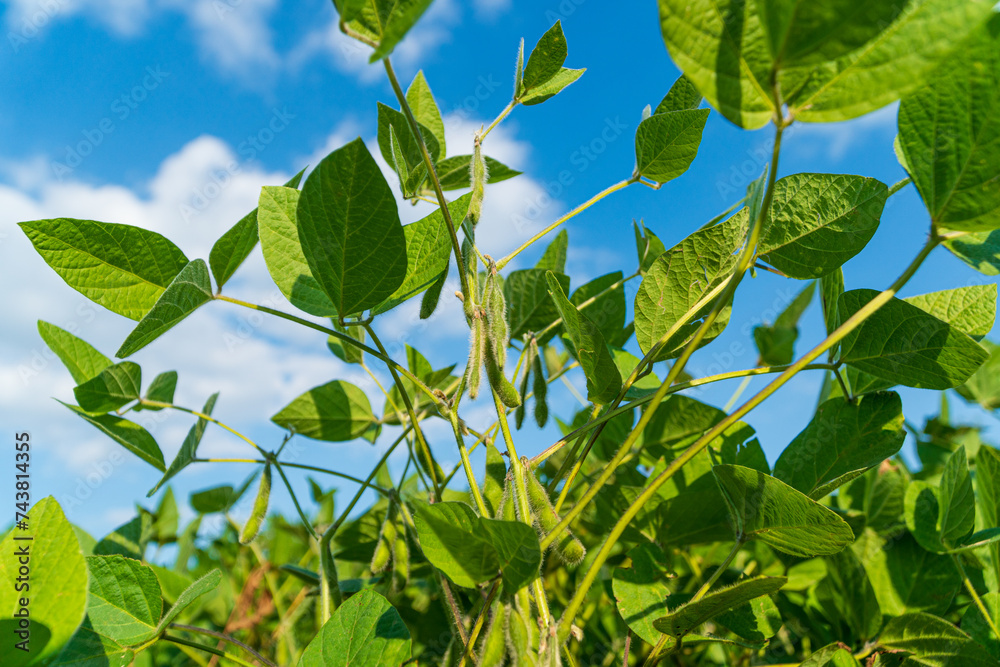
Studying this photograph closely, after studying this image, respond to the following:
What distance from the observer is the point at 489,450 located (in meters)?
0.96

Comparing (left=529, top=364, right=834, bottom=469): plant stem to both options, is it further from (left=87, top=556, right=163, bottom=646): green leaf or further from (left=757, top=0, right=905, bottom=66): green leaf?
(left=87, top=556, right=163, bottom=646): green leaf

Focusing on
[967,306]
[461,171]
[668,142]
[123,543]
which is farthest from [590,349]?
[123,543]

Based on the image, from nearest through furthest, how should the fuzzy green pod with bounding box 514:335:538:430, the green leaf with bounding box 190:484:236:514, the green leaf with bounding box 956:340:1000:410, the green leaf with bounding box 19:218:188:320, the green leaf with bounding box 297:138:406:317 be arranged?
the green leaf with bounding box 297:138:406:317, the green leaf with bounding box 19:218:188:320, the fuzzy green pod with bounding box 514:335:538:430, the green leaf with bounding box 190:484:236:514, the green leaf with bounding box 956:340:1000:410

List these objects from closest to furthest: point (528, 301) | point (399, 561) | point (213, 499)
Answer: point (399, 561)
point (528, 301)
point (213, 499)

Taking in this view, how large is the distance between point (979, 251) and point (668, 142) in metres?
0.51

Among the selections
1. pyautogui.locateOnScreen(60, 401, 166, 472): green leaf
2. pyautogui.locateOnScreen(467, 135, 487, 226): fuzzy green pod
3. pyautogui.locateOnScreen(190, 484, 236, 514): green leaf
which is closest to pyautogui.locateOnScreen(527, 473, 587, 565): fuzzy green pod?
pyautogui.locateOnScreen(467, 135, 487, 226): fuzzy green pod

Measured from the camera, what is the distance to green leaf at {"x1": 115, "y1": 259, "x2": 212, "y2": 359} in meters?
0.92

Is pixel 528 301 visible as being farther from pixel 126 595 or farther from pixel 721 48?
pixel 126 595

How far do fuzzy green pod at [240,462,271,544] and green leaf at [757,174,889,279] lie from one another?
105 cm

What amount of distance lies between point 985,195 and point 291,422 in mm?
1378

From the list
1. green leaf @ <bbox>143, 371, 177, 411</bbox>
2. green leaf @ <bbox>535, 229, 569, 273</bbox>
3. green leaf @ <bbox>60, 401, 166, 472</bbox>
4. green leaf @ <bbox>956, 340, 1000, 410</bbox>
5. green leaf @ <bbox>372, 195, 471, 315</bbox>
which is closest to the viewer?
green leaf @ <bbox>372, 195, 471, 315</bbox>

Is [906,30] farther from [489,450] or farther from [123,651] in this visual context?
[123,651]

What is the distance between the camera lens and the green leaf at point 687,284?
36.2 inches

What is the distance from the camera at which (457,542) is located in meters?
0.73
